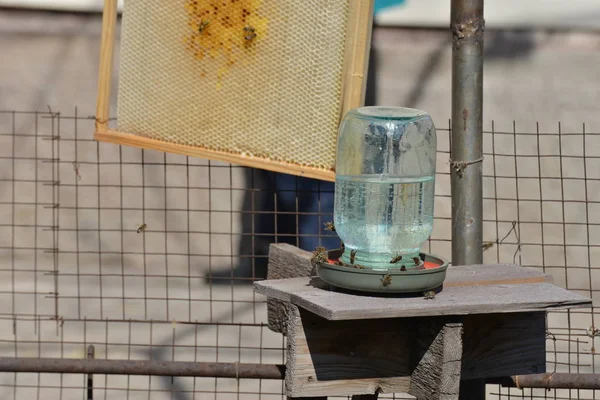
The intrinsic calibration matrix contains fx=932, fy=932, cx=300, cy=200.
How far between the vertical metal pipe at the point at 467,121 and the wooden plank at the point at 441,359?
0.84 m

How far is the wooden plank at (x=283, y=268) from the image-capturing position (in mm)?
3225

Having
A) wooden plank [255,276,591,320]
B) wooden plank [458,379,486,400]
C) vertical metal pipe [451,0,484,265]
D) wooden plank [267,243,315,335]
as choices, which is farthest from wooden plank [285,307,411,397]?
vertical metal pipe [451,0,484,265]

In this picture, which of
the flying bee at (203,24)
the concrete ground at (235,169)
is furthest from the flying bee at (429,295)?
the concrete ground at (235,169)

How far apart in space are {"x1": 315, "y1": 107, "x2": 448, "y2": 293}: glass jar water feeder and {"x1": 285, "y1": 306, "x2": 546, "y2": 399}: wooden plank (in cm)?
17

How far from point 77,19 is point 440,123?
2636mm

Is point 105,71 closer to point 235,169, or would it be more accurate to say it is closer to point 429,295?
point 429,295

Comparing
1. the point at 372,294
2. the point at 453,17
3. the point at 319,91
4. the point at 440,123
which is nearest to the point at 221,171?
the point at 440,123

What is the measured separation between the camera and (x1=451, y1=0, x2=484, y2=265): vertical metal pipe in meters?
3.25

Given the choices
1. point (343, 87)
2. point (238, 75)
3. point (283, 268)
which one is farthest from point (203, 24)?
point (283, 268)

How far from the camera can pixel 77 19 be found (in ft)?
21.3

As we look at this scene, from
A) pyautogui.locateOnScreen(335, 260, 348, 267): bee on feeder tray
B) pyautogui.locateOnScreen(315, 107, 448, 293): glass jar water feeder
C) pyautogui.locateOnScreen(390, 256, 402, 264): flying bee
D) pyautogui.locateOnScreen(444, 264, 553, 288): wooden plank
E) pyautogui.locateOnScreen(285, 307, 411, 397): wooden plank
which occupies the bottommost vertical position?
pyautogui.locateOnScreen(285, 307, 411, 397): wooden plank

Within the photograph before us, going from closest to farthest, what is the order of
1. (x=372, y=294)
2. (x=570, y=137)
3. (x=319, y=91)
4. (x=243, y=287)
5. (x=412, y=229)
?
(x=372, y=294) < (x=412, y=229) < (x=319, y=91) < (x=570, y=137) < (x=243, y=287)

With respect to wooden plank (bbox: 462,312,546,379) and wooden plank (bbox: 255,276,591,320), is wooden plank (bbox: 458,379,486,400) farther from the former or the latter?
wooden plank (bbox: 255,276,591,320)

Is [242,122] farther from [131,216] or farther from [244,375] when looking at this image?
[131,216]
